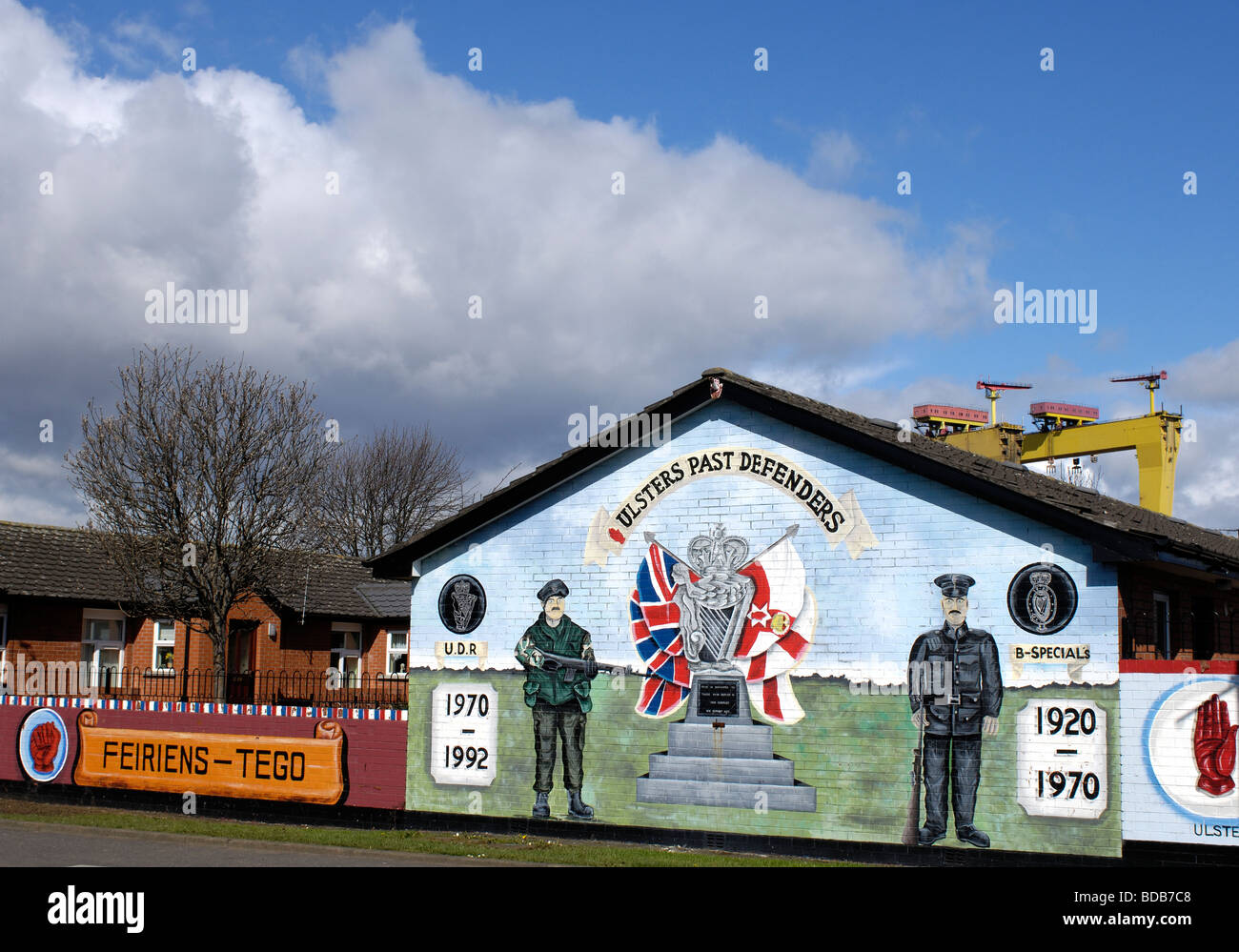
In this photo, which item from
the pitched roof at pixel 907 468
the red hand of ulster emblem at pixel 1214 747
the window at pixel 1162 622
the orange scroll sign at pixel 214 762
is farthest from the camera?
the orange scroll sign at pixel 214 762

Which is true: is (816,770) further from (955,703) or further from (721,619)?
(721,619)

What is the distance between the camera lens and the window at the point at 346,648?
108 feet

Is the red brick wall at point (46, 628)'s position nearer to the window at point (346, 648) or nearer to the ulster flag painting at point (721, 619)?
the window at point (346, 648)

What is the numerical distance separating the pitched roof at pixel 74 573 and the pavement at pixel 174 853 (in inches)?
455

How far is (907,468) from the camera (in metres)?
13.4

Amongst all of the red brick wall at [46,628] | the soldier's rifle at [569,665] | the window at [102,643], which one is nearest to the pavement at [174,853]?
the soldier's rifle at [569,665]

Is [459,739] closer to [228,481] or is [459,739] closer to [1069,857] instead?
[1069,857]

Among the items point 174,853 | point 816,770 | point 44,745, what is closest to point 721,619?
point 816,770

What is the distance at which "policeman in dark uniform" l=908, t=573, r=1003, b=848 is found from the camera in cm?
1259

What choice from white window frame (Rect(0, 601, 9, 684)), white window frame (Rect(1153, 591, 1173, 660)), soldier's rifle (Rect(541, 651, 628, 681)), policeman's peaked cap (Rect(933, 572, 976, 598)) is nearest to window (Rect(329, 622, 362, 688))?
white window frame (Rect(0, 601, 9, 684))

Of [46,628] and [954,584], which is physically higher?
[954,584]

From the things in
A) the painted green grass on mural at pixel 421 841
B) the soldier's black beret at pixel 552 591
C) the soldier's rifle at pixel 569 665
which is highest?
the soldier's black beret at pixel 552 591

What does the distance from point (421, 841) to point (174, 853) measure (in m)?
2.81
